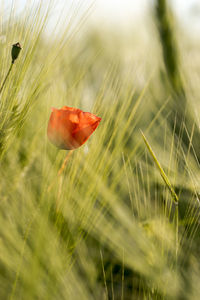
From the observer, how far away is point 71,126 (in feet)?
1.27

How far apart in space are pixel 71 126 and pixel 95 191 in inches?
3.0

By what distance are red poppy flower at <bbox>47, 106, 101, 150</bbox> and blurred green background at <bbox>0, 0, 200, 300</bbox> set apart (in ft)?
0.05

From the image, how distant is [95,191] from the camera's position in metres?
0.34

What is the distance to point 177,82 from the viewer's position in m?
0.49

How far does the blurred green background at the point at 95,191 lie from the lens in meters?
0.29

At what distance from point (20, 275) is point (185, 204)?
0.20 m

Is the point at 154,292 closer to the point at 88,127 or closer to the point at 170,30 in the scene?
the point at 88,127

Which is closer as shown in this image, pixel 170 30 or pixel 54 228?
pixel 54 228

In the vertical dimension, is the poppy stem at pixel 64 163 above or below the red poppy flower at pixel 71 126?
below

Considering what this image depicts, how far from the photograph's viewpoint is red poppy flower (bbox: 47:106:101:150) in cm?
37

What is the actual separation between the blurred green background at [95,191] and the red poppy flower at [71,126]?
0.6 inches

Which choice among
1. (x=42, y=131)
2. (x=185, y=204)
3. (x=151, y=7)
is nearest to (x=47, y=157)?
(x=42, y=131)

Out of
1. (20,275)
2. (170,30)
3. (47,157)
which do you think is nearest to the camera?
(20,275)

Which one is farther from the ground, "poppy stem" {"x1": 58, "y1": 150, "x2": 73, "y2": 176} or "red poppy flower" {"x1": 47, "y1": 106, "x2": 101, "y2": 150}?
"red poppy flower" {"x1": 47, "y1": 106, "x2": 101, "y2": 150}
